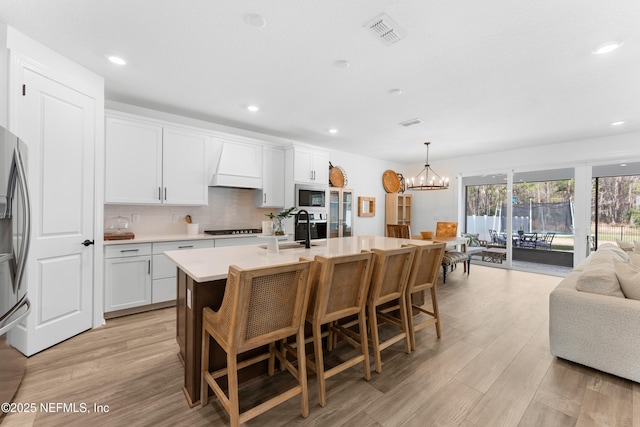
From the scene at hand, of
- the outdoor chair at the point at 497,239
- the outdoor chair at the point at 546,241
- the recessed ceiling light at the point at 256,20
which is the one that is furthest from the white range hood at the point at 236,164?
the outdoor chair at the point at 546,241

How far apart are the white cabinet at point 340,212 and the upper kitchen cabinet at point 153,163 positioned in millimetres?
2560

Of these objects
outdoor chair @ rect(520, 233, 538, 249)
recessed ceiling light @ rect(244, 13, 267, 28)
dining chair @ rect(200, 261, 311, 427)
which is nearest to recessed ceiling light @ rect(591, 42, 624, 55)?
recessed ceiling light @ rect(244, 13, 267, 28)

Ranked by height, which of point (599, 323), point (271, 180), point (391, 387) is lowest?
point (391, 387)

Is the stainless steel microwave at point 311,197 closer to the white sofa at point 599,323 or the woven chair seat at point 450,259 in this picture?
the woven chair seat at point 450,259

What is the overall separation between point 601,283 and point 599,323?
33 centimetres

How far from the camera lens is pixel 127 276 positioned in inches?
123

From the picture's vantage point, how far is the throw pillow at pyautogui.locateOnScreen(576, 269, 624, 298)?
2162 millimetres

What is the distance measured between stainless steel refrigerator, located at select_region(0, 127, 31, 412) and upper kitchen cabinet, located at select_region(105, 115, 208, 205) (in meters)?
1.47

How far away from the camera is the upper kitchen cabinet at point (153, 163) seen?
127 inches

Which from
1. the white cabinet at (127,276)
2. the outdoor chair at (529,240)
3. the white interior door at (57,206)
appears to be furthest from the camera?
the outdoor chair at (529,240)

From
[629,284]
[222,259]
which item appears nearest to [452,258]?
[629,284]

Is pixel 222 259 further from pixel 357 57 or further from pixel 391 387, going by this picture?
pixel 357 57

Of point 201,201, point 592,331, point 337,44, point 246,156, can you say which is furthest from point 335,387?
point 246,156

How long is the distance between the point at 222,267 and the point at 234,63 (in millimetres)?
1964
